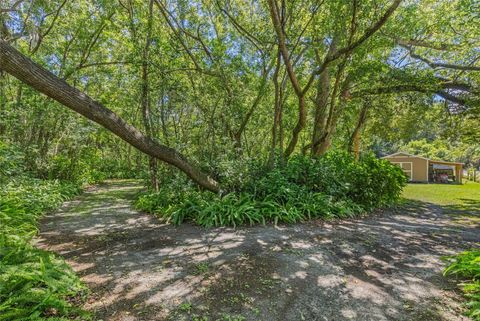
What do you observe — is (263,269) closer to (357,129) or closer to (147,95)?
(147,95)

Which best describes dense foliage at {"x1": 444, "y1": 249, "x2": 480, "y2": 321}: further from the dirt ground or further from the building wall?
the building wall

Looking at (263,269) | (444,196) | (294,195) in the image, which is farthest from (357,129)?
(263,269)

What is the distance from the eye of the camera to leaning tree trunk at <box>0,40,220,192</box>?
9.40 feet

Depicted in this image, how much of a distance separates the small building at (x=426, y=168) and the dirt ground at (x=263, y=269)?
2148cm

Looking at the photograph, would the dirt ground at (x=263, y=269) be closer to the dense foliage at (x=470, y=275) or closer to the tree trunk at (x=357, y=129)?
the dense foliage at (x=470, y=275)

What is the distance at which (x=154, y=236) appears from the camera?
4.14m

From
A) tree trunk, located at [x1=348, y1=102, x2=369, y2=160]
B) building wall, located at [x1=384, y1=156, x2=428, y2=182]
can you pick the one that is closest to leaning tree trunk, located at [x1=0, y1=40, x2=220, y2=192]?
tree trunk, located at [x1=348, y1=102, x2=369, y2=160]

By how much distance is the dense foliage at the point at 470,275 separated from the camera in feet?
7.14

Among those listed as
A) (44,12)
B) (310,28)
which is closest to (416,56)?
(310,28)

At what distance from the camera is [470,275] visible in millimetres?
2744

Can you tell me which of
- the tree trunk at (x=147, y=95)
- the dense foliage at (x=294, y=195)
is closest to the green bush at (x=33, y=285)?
the dense foliage at (x=294, y=195)

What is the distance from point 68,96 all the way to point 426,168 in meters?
27.5

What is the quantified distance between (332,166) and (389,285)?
4225 mm

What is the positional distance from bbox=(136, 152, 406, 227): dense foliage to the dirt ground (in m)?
0.38
